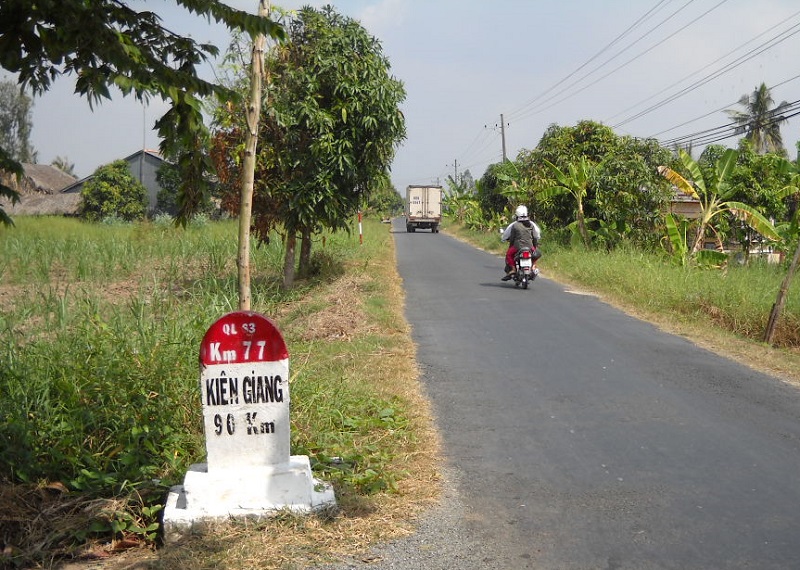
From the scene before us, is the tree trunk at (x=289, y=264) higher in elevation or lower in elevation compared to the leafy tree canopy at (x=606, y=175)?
lower

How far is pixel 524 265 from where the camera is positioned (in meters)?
16.1

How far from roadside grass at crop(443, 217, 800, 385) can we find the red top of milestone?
651 cm

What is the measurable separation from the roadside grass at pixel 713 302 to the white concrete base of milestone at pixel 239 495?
630cm

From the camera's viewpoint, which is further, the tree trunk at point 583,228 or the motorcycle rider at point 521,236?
the tree trunk at point 583,228

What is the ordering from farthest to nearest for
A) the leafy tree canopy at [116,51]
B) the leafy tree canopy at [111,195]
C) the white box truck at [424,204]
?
the white box truck at [424,204]
the leafy tree canopy at [111,195]
the leafy tree canopy at [116,51]

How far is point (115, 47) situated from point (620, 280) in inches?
548

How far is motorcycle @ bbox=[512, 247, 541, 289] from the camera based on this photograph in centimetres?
1606

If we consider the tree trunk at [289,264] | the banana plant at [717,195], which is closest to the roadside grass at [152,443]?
the tree trunk at [289,264]

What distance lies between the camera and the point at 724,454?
6000mm

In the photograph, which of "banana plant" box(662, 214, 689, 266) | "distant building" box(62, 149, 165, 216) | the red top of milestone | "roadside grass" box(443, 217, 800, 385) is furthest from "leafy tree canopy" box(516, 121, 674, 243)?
A: "distant building" box(62, 149, 165, 216)

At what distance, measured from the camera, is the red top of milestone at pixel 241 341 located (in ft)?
15.2

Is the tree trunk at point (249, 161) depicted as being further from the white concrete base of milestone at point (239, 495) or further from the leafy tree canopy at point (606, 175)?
the leafy tree canopy at point (606, 175)

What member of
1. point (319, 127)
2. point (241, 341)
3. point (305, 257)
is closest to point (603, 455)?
point (241, 341)

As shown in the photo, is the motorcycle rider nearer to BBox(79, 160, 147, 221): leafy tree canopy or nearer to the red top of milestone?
the red top of milestone
